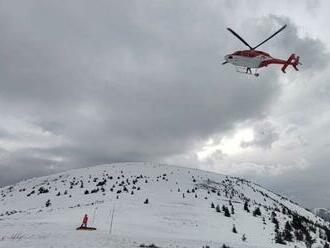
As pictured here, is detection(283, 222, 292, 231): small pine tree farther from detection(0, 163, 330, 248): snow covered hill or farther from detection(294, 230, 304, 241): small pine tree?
detection(294, 230, 304, 241): small pine tree

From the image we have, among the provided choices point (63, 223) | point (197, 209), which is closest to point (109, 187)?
point (197, 209)

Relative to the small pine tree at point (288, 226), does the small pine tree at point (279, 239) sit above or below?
below

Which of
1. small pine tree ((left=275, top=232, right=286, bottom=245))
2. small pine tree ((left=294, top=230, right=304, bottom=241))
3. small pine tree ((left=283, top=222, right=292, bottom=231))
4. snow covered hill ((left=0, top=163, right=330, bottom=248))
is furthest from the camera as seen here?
small pine tree ((left=283, top=222, right=292, bottom=231))

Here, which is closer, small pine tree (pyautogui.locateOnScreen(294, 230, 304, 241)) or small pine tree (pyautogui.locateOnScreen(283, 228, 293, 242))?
small pine tree (pyautogui.locateOnScreen(283, 228, 293, 242))

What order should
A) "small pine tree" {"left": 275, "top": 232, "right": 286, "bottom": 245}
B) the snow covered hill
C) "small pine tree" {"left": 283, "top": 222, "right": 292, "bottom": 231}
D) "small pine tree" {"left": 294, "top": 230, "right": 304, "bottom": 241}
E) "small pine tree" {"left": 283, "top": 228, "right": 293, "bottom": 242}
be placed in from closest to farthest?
the snow covered hill
"small pine tree" {"left": 275, "top": 232, "right": 286, "bottom": 245}
"small pine tree" {"left": 283, "top": 228, "right": 293, "bottom": 242}
"small pine tree" {"left": 294, "top": 230, "right": 304, "bottom": 241}
"small pine tree" {"left": 283, "top": 222, "right": 292, "bottom": 231}

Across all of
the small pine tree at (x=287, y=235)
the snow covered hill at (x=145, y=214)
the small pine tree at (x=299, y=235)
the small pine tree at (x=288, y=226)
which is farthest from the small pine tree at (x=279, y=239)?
the small pine tree at (x=288, y=226)

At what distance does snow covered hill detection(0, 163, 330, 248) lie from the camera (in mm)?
33594

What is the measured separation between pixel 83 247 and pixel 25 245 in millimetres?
3219

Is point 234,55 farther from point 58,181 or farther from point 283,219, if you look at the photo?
point 58,181

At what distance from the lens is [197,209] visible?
5253 cm

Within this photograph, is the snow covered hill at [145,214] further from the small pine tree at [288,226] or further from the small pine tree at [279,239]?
the small pine tree at [288,226]

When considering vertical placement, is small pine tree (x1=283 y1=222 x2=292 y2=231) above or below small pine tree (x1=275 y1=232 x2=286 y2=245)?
above

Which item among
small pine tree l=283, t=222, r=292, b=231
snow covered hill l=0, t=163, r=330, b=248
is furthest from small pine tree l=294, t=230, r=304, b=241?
small pine tree l=283, t=222, r=292, b=231

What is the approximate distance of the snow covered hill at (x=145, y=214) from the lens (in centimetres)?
3359
